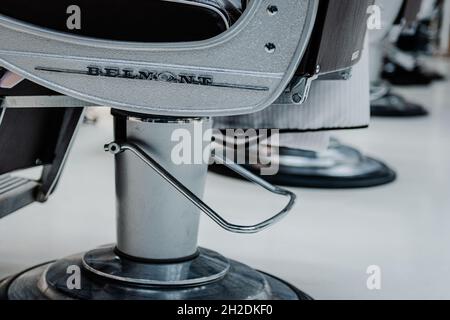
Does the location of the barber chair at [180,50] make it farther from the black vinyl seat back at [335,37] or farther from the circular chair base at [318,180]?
the circular chair base at [318,180]

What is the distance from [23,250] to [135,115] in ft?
2.33

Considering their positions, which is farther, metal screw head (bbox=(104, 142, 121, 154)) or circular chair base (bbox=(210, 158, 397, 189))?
circular chair base (bbox=(210, 158, 397, 189))

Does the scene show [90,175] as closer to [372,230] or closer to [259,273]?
[372,230]

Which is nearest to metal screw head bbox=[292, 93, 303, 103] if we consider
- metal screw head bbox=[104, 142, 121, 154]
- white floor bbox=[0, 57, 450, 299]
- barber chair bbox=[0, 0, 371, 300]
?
barber chair bbox=[0, 0, 371, 300]

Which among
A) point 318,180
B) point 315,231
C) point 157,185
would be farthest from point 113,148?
point 318,180

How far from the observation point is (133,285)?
1513mm

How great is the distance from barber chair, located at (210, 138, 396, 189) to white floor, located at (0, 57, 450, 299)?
48 mm

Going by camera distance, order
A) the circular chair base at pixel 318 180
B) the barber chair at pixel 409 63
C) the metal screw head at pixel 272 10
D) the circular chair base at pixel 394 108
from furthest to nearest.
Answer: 1. the barber chair at pixel 409 63
2. the circular chair base at pixel 394 108
3. the circular chair base at pixel 318 180
4. the metal screw head at pixel 272 10

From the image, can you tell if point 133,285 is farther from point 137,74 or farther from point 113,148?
point 137,74

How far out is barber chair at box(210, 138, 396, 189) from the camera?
289 cm

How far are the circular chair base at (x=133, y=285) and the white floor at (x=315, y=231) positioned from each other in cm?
24


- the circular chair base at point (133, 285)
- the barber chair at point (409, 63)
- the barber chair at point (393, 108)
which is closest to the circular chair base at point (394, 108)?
the barber chair at point (393, 108)

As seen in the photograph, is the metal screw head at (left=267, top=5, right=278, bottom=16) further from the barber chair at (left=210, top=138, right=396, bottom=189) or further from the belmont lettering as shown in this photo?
the barber chair at (left=210, top=138, right=396, bottom=189)

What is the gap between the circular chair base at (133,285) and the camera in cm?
150
